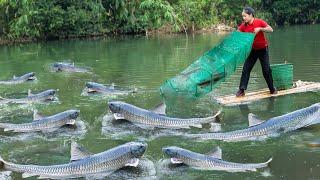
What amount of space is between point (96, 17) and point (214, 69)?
1065 inches

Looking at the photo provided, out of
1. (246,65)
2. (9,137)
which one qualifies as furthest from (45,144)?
(246,65)

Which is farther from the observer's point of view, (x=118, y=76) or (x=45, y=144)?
(x=118, y=76)

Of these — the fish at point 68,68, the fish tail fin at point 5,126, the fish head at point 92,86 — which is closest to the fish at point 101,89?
the fish head at point 92,86

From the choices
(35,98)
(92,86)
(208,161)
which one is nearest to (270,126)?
(208,161)

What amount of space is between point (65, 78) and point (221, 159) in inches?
409

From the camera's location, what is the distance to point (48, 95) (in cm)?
1334

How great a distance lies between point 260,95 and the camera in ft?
42.2

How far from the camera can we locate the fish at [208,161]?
25.8 feet

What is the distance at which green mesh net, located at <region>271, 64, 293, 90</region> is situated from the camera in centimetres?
1327

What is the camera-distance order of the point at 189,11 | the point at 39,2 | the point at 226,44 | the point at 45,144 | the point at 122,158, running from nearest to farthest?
the point at 122,158, the point at 45,144, the point at 226,44, the point at 39,2, the point at 189,11

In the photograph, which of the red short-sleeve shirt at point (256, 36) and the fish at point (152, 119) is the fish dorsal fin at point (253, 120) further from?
the red short-sleeve shirt at point (256, 36)

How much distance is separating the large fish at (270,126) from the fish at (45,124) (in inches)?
98.5

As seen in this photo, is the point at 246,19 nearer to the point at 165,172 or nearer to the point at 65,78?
the point at 165,172

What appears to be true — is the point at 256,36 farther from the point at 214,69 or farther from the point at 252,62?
the point at 214,69
